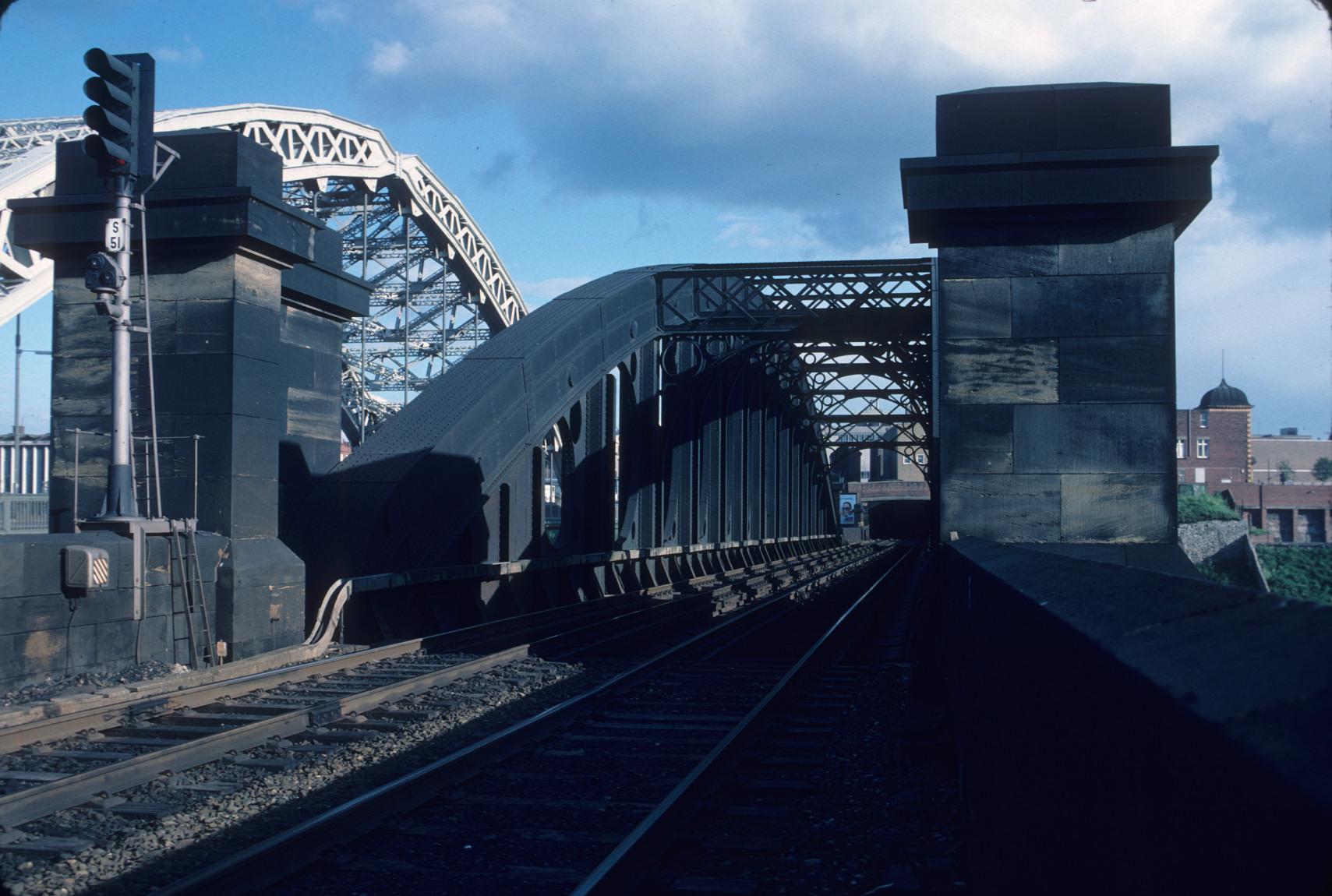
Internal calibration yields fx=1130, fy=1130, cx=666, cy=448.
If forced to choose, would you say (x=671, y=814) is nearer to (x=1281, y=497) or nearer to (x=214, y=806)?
(x=214, y=806)

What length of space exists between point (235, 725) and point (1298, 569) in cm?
4754

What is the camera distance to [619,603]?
20.6 meters

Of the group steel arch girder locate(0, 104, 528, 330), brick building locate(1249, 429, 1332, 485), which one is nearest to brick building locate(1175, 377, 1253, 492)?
brick building locate(1249, 429, 1332, 485)

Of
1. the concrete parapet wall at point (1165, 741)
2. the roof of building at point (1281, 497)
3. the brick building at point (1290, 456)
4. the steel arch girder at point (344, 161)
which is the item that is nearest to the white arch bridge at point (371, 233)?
the steel arch girder at point (344, 161)

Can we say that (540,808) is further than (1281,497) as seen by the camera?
No

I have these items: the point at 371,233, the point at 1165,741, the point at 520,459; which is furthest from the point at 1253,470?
the point at 1165,741

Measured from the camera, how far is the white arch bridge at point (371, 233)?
31.0 meters

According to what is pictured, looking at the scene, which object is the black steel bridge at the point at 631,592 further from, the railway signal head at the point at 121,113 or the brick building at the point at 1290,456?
the brick building at the point at 1290,456

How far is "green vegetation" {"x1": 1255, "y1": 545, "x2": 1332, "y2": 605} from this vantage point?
42.3m

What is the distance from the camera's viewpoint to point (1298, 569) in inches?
1813

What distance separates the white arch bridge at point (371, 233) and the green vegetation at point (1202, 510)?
37.3 meters

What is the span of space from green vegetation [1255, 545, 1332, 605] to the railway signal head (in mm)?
41094

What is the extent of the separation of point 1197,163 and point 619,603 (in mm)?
12036

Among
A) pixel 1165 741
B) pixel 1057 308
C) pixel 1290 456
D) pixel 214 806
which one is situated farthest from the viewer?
pixel 1290 456
